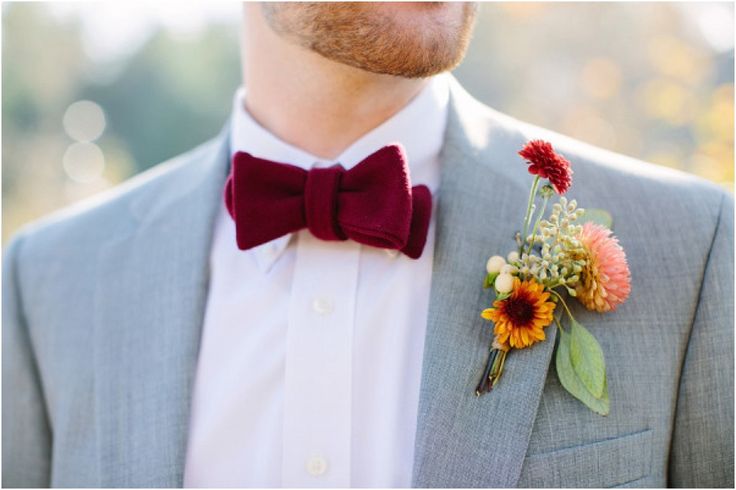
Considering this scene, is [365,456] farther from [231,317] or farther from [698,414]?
[698,414]

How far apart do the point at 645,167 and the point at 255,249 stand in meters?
0.93

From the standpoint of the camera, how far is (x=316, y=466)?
1709 mm

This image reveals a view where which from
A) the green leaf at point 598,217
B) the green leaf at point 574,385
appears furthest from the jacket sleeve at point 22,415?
the green leaf at point 598,217

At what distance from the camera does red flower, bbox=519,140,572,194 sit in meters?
1.56

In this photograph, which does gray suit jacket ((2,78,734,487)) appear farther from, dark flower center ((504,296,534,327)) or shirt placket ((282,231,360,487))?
shirt placket ((282,231,360,487))

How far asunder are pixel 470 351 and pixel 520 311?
0.43 ft

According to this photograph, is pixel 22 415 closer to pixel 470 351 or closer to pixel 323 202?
pixel 323 202

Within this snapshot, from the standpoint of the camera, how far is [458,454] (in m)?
1.61

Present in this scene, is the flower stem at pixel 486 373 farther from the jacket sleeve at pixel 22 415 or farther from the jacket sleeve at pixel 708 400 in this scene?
the jacket sleeve at pixel 22 415

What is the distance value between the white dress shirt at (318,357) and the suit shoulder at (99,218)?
1.17ft

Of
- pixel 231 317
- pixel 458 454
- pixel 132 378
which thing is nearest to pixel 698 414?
pixel 458 454

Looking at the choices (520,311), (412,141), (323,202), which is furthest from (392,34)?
(520,311)

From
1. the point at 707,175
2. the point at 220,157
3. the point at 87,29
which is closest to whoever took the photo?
the point at 220,157

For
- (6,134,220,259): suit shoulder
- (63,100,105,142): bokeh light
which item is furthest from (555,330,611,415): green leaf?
(63,100,105,142): bokeh light
